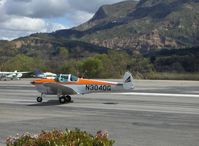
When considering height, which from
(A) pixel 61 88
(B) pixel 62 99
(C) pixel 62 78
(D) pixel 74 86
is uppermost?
(C) pixel 62 78

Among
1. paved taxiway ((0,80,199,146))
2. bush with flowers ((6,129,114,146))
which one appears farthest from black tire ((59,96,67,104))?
bush with flowers ((6,129,114,146))

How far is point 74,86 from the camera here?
2648 centimetres

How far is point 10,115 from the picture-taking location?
66.3 ft

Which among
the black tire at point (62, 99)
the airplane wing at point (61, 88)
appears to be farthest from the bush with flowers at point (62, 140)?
the black tire at point (62, 99)

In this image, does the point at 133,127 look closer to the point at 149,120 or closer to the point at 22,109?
the point at 149,120

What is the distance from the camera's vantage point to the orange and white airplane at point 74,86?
26.2 meters

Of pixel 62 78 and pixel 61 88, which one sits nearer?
pixel 61 88

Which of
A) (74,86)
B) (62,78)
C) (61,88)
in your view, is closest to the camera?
(61,88)

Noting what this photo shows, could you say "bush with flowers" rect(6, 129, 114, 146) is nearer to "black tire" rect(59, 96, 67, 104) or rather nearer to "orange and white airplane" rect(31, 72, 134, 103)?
"orange and white airplane" rect(31, 72, 134, 103)

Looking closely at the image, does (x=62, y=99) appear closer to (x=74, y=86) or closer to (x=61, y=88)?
(x=61, y=88)

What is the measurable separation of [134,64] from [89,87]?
216 ft

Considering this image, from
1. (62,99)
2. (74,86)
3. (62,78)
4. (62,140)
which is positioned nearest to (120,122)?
(74,86)

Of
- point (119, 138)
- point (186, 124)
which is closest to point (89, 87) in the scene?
point (186, 124)

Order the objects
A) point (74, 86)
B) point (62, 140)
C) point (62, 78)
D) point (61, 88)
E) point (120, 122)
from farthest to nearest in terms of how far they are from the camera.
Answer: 1. point (62, 78)
2. point (74, 86)
3. point (61, 88)
4. point (120, 122)
5. point (62, 140)
